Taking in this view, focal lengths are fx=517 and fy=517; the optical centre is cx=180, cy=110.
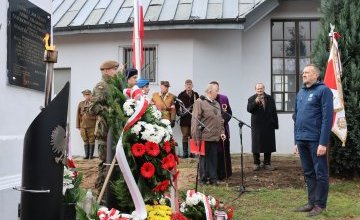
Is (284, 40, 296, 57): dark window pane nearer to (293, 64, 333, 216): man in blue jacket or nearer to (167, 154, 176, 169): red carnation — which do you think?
(293, 64, 333, 216): man in blue jacket

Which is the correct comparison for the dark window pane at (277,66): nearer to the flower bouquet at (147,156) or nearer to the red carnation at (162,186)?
the flower bouquet at (147,156)

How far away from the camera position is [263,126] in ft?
34.4

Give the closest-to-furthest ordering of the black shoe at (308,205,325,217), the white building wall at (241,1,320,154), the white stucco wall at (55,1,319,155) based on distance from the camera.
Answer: the black shoe at (308,205,325,217) → the white stucco wall at (55,1,319,155) → the white building wall at (241,1,320,154)

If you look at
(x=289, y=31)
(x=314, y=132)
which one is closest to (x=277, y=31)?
(x=289, y=31)

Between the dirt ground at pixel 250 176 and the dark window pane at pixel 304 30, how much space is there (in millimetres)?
3839

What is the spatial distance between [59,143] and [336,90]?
6.41 meters

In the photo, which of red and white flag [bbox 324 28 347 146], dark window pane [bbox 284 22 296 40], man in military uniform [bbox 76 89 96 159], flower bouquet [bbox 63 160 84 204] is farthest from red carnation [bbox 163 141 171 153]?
dark window pane [bbox 284 22 296 40]

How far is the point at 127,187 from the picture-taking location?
478cm

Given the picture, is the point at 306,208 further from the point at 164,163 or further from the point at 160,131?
the point at 160,131

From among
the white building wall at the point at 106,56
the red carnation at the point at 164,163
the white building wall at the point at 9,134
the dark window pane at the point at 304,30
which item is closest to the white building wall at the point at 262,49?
the dark window pane at the point at 304,30

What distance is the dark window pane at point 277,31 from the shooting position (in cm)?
1404

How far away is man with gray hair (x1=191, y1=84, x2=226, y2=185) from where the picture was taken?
360 inches

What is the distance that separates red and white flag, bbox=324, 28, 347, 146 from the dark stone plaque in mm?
5220

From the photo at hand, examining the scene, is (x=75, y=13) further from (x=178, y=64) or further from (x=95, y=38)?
(x=178, y=64)
